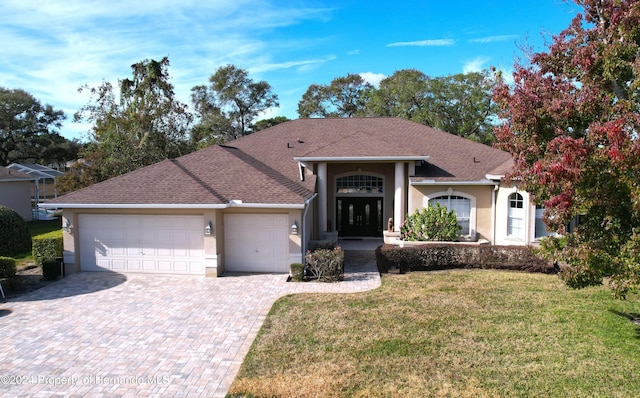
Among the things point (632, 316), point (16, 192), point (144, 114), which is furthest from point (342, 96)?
point (632, 316)

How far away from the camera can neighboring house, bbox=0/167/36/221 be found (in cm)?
2770

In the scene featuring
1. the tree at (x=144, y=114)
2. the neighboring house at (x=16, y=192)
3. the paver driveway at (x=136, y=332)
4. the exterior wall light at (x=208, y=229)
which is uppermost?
the tree at (x=144, y=114)

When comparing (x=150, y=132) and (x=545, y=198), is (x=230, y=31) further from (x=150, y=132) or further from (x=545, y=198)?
(x=150, y=132)

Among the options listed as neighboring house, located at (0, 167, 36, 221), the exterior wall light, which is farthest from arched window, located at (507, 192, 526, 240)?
neighboring house, located at (0, 167, 36, 221)

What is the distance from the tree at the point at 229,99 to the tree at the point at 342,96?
626 centimetres

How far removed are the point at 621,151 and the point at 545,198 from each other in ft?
7.78

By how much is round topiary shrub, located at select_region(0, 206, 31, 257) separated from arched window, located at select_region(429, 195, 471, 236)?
1974 centimetres

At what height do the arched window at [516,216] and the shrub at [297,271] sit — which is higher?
the arched window at [516,216]

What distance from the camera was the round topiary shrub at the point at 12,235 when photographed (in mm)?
20172

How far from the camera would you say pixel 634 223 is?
294 inches

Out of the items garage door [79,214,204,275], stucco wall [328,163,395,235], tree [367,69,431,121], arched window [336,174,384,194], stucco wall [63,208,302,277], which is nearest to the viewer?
stucco wall [63,208,302,277]

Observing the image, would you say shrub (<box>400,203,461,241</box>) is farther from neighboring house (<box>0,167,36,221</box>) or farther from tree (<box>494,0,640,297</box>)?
neighboring house (<box>0,167,36,221</box>)

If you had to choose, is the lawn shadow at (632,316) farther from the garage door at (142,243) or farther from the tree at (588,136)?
the garage door at (142,243)

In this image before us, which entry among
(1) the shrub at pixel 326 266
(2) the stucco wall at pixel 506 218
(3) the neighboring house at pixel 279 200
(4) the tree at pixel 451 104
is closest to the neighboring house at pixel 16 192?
(3) the neighboring house at pixel 279 200
